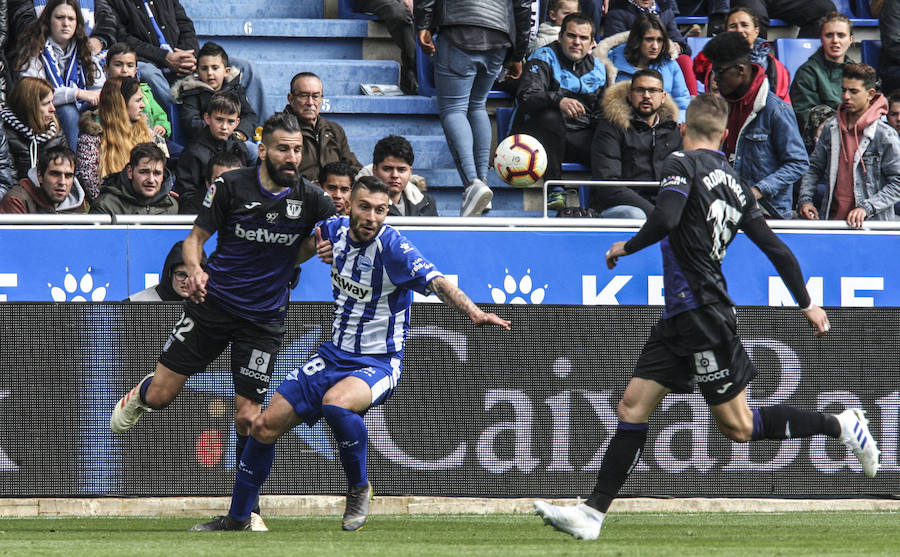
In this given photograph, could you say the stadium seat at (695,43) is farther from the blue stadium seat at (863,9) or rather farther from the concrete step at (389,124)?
the concrete step at (389,124)

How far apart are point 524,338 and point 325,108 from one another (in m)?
5.47

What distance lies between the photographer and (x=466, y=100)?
1200 cm

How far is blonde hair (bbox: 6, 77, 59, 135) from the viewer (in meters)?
11.1

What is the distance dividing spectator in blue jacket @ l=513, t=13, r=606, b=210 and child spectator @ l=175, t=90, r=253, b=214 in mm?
2733

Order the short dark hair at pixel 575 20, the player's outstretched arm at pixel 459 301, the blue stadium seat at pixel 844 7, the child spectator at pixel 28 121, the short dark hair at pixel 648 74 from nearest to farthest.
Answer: the player's outstretched arm at pixel 459 301 → the child spectator at pixel 28 121 → the short dark hair at pixel 648 74 → the short dark hair at pixel 575 20 → the blue stadium seat at pixel 844 7

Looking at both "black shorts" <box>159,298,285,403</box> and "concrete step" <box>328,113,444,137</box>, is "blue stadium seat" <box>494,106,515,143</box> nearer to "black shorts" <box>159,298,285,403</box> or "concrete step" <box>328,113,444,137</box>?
"concrete step" <box>328,113,444,137</box>

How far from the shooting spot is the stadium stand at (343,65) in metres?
13.0

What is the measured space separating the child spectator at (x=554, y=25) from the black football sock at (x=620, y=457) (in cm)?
740

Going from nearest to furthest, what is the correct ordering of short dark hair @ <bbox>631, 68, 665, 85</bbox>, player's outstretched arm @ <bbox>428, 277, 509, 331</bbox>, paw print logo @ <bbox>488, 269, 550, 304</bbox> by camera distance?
player's outstretched arm @ <bbox>428, 277, 509, 331</bbox>
paw print logo @ <bbox>488, 269, 550, 304</bbox>
short dark hair @ <bbox>631, 68, 665, 85</bbox>

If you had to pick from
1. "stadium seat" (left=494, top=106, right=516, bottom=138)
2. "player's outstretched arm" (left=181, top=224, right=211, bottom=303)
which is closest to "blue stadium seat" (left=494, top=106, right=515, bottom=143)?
"stadium seat" (left=494, top=106, right=516, bottom=138)

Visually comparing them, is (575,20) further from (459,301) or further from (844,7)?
(459,301)

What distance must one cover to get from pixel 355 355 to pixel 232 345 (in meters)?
0.98

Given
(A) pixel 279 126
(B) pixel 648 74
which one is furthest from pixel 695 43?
(A) pixel 279 126

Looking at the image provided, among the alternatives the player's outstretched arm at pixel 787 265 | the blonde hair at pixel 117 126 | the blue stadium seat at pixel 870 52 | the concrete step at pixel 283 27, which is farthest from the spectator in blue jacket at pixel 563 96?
the player's outstretched arm at pixel 787 265
